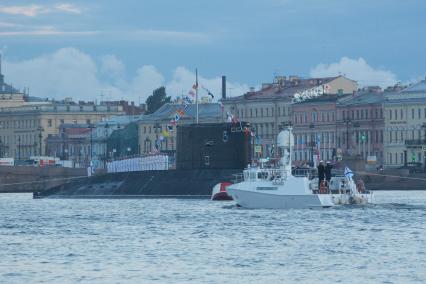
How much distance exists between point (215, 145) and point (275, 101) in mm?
70862

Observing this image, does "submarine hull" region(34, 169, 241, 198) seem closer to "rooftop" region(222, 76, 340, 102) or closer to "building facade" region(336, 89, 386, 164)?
"building facade" region(336, 89, 386, 164)

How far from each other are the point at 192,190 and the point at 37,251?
4158 cm

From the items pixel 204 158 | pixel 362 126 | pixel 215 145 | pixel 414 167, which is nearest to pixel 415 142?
pixel 362 126

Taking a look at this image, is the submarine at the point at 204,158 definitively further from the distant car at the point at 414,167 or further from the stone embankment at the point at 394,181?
the distant car at the point at 414,167

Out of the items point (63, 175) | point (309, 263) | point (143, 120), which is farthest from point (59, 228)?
point (143, 120)

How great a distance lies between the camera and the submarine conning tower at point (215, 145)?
9344 cm

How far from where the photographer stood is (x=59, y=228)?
66.9 metres

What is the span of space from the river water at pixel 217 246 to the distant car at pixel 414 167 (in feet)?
158

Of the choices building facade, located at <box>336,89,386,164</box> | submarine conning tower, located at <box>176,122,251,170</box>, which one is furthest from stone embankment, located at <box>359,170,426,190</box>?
submarine conning tower, located at <box>176,122,251,170</box>

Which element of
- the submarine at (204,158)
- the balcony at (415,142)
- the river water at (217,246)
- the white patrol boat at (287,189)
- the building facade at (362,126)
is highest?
the building facade at (362,126)

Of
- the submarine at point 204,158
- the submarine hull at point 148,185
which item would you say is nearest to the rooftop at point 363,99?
the submarine hull at point 148,185

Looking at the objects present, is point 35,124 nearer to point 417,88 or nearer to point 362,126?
point 362,126

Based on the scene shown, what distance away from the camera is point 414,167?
133 meters

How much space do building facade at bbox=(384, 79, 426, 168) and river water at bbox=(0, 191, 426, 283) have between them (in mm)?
68936
